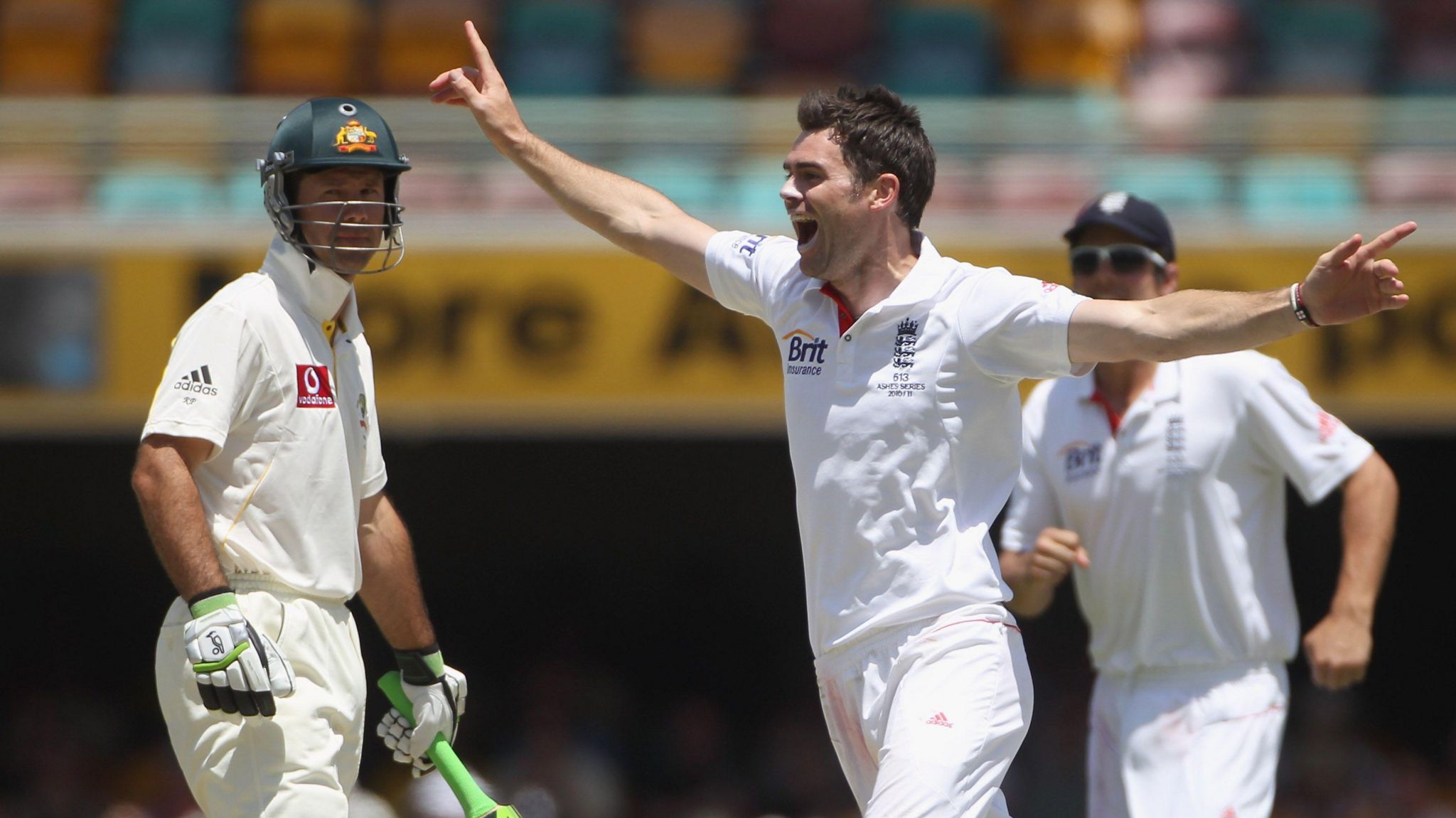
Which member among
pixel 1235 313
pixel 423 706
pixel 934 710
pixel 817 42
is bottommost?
pixel 423 706

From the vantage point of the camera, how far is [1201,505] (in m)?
4.06

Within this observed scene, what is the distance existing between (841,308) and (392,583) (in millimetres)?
1126

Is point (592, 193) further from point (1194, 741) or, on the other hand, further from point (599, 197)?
point (1194, 741)

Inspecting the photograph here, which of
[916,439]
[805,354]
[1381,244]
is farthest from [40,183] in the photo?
[1381,244]

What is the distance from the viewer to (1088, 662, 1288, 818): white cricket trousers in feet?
12.8

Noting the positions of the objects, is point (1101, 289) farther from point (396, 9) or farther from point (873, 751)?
point (396, 9)

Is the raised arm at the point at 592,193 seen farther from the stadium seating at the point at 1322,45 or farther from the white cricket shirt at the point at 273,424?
the stadium seating at the point at 1322,45

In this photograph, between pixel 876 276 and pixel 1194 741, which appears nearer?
pixel 876 276

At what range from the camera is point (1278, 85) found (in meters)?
9.80

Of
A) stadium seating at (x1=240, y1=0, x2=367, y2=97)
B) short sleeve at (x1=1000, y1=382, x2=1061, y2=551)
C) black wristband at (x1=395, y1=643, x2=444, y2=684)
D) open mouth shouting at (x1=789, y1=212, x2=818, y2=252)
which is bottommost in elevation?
black wristband at (x1=395, y1=643, x2=444, y2=684)

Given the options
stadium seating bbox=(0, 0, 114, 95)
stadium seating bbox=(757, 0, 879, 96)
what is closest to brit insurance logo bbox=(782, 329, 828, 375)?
stadium seating bbox=(757, 0, 879, 96)

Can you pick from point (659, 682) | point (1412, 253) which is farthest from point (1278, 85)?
point (659, 682)

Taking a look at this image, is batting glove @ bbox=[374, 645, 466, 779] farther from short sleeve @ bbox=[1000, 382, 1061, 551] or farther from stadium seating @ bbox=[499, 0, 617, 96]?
stadium seating @ bbox=[499, 0, 617, 96]

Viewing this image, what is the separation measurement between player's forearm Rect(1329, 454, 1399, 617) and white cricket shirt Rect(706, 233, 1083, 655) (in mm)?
1067
